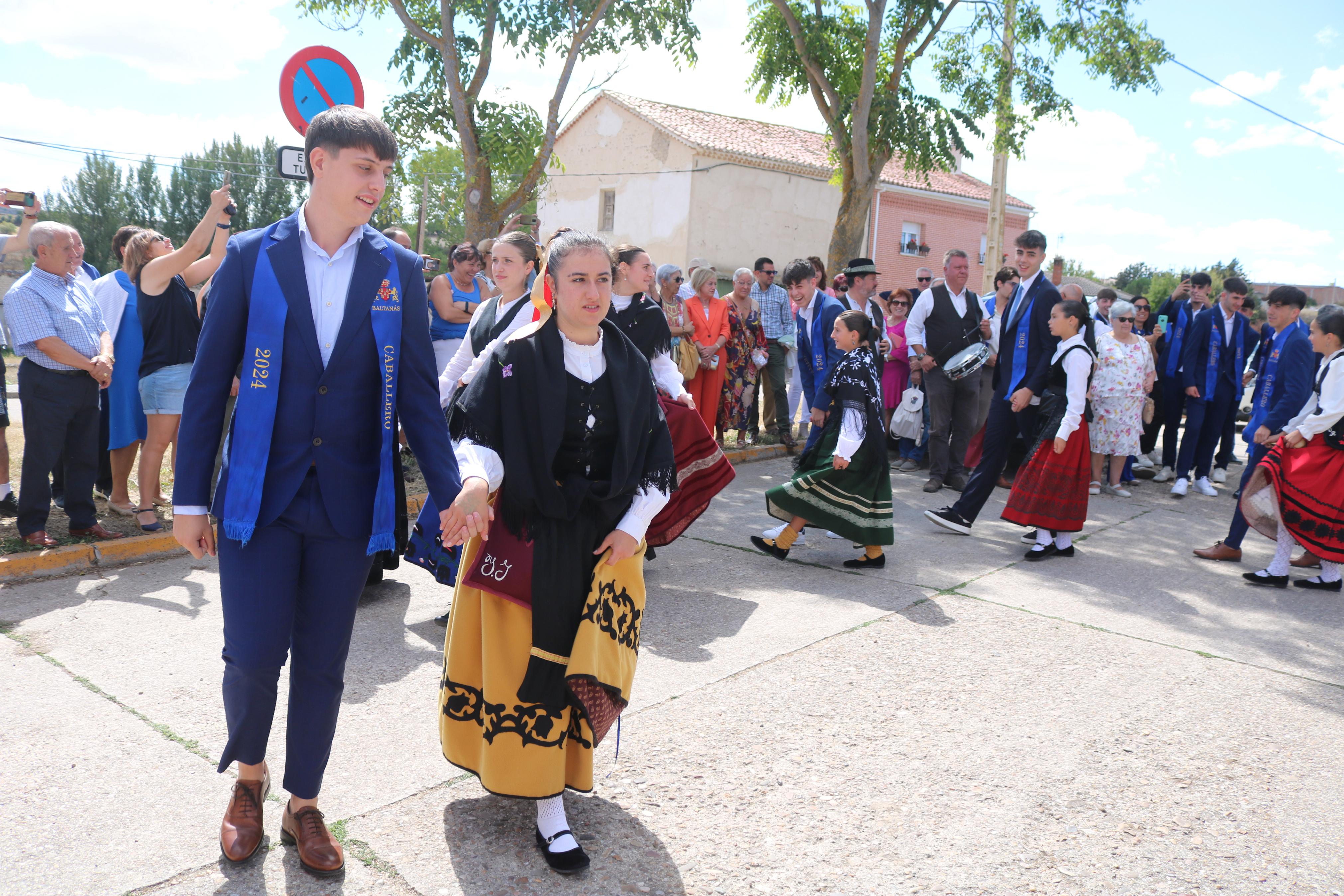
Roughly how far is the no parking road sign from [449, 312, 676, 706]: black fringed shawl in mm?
3896

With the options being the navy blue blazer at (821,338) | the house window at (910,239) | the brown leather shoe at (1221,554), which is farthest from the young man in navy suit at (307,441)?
the house window at (910,239)

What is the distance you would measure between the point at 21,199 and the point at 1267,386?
9.52 m

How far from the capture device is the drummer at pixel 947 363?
920 centimetres

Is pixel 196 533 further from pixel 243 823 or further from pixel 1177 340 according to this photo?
pixel 1177 340

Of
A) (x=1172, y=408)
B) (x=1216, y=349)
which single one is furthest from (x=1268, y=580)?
(x=1172, y=408)

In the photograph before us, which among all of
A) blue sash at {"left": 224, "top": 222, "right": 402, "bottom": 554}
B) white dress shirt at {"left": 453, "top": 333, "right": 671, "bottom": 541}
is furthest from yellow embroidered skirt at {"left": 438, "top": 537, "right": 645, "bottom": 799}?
blue sash at {"left": 224, "top": 222, "right": 402, "bottom": 554}

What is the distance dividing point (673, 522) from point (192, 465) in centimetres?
307

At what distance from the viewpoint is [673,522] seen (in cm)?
528

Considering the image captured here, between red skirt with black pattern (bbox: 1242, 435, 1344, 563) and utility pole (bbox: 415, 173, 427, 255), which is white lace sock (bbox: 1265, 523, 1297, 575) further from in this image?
utility pole (bbox: 415, 173, 427, 255)

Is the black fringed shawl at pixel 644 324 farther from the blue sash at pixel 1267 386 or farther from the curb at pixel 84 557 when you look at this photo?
the blue sash at pixel 1267 386

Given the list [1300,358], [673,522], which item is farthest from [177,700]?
[1300,358]

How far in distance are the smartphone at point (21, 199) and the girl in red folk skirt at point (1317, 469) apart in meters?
8.19

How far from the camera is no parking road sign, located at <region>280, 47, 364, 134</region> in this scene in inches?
231

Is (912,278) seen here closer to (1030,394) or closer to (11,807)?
(1030,394)
